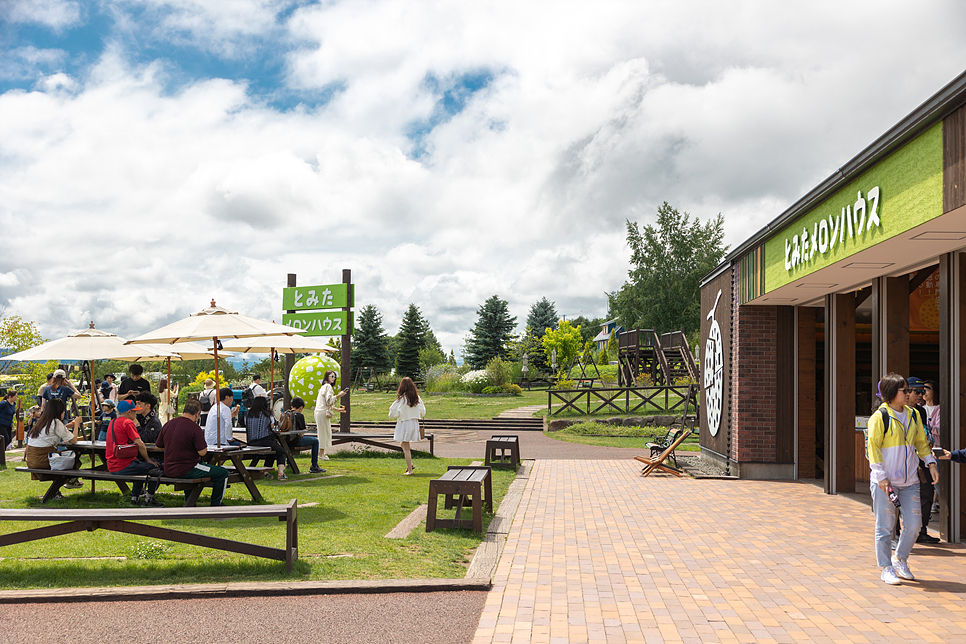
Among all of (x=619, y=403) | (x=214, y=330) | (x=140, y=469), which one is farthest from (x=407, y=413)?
(x=619, y=403)

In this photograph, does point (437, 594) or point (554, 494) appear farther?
point (554, 494)

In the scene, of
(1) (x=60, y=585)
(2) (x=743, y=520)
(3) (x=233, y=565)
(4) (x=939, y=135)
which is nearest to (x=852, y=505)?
(2) (x=743, y=520)

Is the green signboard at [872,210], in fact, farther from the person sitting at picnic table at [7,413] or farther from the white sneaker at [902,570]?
the person sitting at picnic table at [7,413]

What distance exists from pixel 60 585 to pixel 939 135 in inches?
288

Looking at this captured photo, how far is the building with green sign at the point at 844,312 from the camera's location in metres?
5.29

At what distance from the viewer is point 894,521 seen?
201 inches

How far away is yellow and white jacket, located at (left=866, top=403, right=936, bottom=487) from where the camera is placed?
5000 mm

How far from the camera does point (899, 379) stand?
5.01 metres

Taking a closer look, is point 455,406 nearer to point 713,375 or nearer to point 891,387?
point 713,375

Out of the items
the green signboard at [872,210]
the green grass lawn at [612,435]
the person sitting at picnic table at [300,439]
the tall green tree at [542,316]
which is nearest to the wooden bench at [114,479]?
the person sitting at picnic table at [300,439]

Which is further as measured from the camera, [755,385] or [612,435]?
[612,435]

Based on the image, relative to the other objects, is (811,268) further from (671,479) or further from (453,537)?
(453,537)

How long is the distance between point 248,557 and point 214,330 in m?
4.00

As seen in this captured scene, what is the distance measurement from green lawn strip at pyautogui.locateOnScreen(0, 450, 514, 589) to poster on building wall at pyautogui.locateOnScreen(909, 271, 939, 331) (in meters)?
7.25
